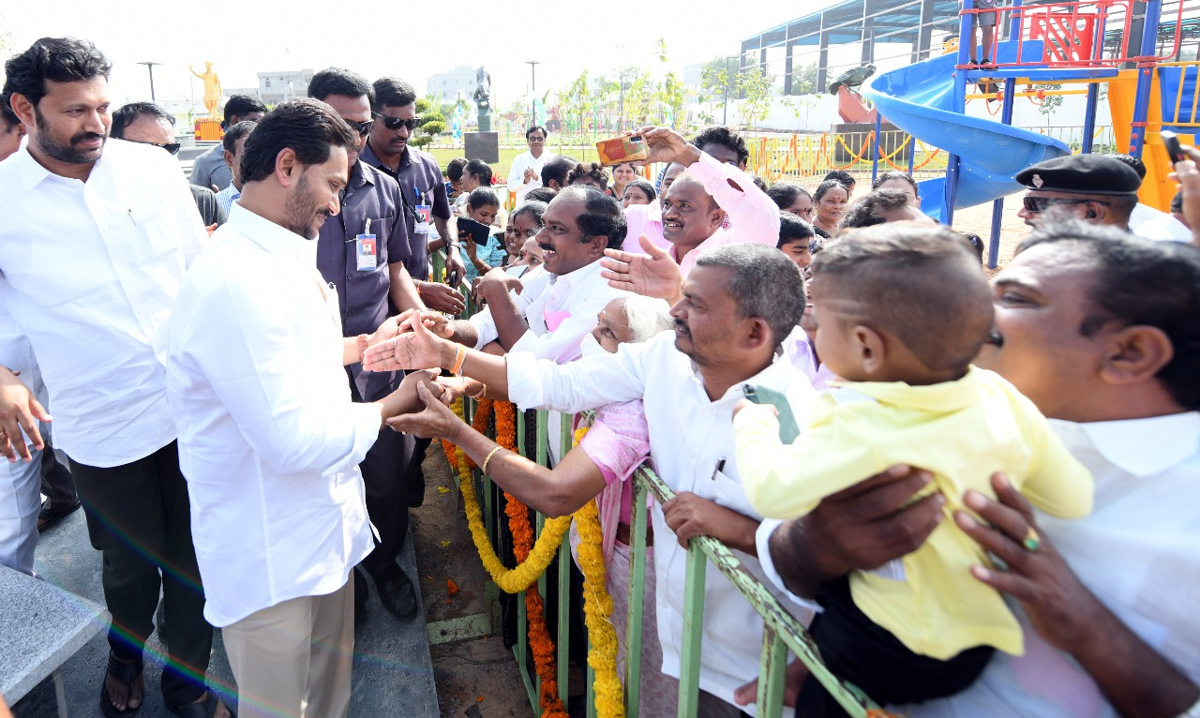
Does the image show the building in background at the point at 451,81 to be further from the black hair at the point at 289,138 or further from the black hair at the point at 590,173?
the black hair at the point at 289,138

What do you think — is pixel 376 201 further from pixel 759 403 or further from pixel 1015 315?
pixel 1015 315

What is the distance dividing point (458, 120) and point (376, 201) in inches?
2089

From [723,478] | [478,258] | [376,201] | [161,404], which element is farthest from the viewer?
[478,258]

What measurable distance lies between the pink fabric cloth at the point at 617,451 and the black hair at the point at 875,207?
71.9 inches

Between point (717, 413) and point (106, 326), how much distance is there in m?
2.27

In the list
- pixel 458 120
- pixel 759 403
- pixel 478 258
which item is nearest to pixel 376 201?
pixel 478 258

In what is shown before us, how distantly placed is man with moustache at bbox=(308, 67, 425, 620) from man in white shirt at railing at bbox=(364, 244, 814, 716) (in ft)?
6.15

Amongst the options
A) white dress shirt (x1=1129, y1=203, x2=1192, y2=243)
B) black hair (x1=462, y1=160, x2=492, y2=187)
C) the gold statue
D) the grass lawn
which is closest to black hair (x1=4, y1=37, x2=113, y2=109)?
white dress shirt (x1=1129, y1=203, x2=1192, y2=243)

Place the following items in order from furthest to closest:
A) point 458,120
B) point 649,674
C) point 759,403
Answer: point 458,120, point 649,674, point 759,403

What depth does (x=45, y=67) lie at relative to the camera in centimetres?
269

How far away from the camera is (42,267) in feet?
8.71

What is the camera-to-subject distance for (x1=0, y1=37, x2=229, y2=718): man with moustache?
267cm

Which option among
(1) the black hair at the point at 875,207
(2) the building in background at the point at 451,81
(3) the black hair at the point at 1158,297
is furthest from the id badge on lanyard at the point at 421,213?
(2) the building in background at the point at 451,81

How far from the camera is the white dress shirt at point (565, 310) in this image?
2.96 meters
